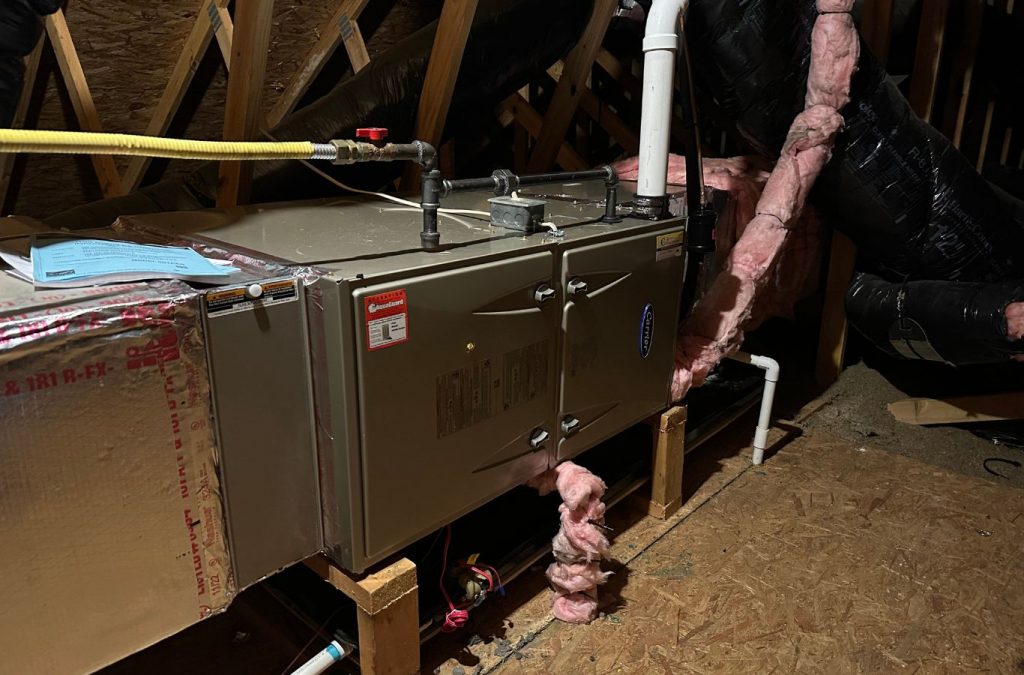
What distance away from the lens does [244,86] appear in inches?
63.1

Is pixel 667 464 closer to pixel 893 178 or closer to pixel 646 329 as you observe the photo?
pixel 646 329

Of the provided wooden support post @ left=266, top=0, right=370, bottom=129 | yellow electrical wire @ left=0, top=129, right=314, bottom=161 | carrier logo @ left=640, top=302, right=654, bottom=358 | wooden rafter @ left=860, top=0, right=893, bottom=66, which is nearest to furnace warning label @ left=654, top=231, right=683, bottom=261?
carrier logo @ left=640, top=302, right=654, bottom=358

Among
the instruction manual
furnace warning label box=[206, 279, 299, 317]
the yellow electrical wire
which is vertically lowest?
furnace warning label box=[206, 279, 299, 317]

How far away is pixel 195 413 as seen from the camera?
91 cm

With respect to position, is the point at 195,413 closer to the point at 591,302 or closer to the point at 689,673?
the point at 591,302

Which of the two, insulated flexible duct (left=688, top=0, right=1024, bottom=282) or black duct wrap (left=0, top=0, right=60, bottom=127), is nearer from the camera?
black duct wrap (left=0, top=0, right=60, bottom=127)

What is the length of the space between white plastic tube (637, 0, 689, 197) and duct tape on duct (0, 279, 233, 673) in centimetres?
98

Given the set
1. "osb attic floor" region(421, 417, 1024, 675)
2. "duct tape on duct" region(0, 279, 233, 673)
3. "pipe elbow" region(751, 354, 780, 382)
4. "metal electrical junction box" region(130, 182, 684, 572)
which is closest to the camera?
"duct tape on duct" region(0, 279, 233, 673)

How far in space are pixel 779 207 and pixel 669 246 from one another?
1.81ft

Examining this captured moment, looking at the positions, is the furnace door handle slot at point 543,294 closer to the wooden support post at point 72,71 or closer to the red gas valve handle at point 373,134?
the red gas valve handle at point 373,134

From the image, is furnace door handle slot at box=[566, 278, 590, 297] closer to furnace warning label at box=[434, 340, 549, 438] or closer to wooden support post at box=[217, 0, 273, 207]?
furnace warning label at box=[434, 340, 549, 438]

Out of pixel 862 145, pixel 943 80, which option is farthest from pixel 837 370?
pixel 943 80

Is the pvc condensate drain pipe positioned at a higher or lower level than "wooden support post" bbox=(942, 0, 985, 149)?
lower

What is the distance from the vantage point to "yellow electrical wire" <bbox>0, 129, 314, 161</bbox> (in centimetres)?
81
